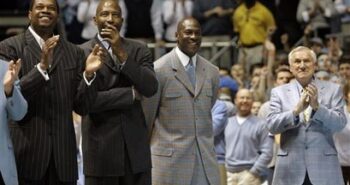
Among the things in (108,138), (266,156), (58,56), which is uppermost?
(58,56)

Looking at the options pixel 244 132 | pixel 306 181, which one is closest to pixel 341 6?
pixel 244 132

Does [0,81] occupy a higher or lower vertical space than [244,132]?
higher

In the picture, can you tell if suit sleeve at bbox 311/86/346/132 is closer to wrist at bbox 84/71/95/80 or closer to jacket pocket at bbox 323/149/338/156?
jacket pocket at bbox 323/149/338/156

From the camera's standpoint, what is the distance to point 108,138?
8883 millimetres

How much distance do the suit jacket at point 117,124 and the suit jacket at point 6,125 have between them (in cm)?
84

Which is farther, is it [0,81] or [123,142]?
[123,142]

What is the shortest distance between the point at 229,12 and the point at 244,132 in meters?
7.01

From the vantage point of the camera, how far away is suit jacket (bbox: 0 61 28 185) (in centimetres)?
800

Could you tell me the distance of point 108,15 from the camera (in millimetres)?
8930

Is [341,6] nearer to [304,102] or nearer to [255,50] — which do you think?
[255,50]

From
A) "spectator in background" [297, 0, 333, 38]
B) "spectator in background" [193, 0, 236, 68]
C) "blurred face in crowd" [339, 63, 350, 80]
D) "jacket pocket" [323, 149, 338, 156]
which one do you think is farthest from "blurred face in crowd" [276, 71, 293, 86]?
"spectator in background" [297, 0, 333, 38]

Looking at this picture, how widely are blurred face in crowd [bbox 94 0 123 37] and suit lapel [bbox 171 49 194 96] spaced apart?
Result: 880 millimetres

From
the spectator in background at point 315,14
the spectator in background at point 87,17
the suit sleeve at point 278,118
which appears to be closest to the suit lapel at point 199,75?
the suit sleeve at point 278,118

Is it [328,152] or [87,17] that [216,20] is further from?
[328,152]
